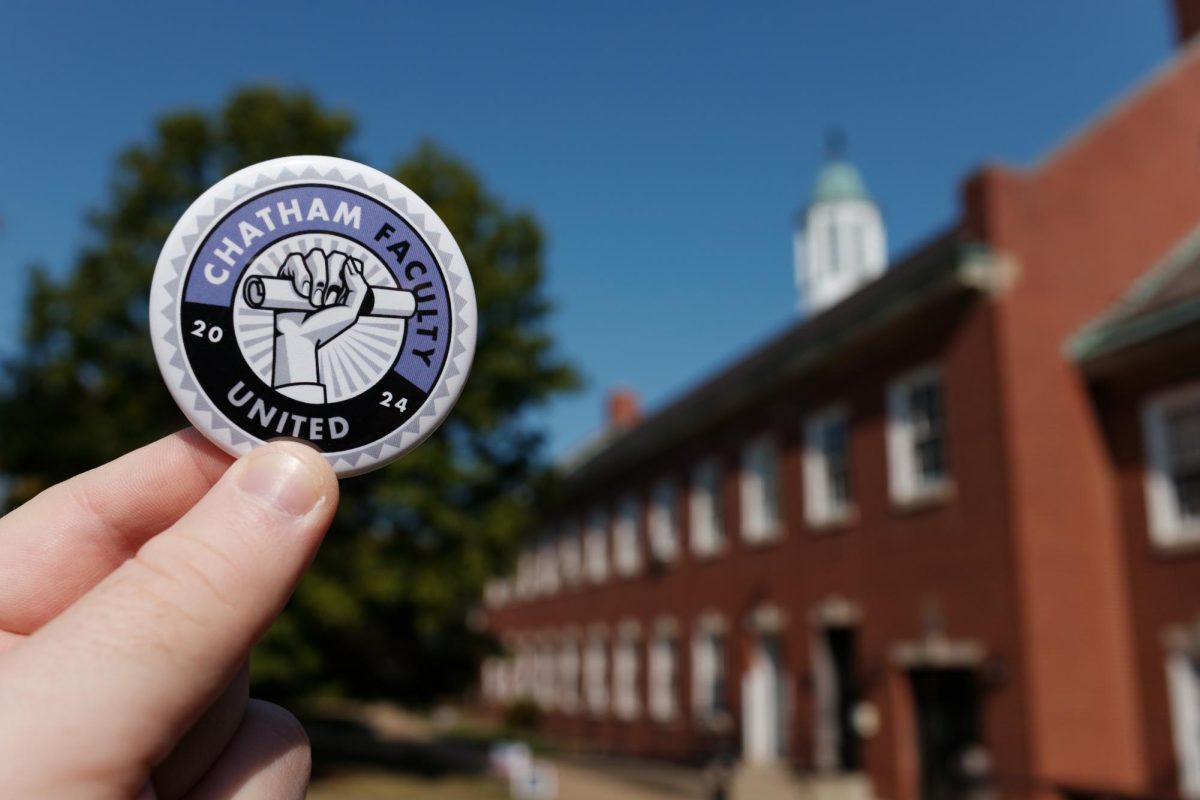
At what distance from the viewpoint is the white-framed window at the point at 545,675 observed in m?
33.5

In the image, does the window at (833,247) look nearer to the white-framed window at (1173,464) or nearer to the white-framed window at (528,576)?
the white-framed window at (528,576)

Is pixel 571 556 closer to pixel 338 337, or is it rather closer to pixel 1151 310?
pixel 1151 310

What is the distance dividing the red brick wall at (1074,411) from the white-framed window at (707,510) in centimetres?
911

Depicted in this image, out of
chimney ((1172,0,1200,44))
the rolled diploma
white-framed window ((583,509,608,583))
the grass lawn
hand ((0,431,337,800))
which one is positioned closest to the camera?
hand ((0,431,337,800))

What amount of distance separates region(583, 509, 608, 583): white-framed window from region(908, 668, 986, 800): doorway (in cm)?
1467

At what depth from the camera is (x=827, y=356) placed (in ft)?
60.8

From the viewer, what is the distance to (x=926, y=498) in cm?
1605

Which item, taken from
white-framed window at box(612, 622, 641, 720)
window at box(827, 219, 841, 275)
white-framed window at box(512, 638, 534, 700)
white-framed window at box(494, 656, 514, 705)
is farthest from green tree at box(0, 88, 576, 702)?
window at box(827, 219, 841, 275)

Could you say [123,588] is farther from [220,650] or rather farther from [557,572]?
[557,572]

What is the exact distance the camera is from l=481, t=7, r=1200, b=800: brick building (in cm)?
1408

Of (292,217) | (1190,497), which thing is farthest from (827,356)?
(292,217)

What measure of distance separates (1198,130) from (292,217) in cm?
1935

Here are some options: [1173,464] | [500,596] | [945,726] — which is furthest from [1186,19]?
[500,596]

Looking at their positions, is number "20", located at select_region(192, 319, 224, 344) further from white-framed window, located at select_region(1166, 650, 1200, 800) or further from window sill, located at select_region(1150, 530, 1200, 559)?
white-framed window, located at select_region(1166, 650, 1200, 800)
